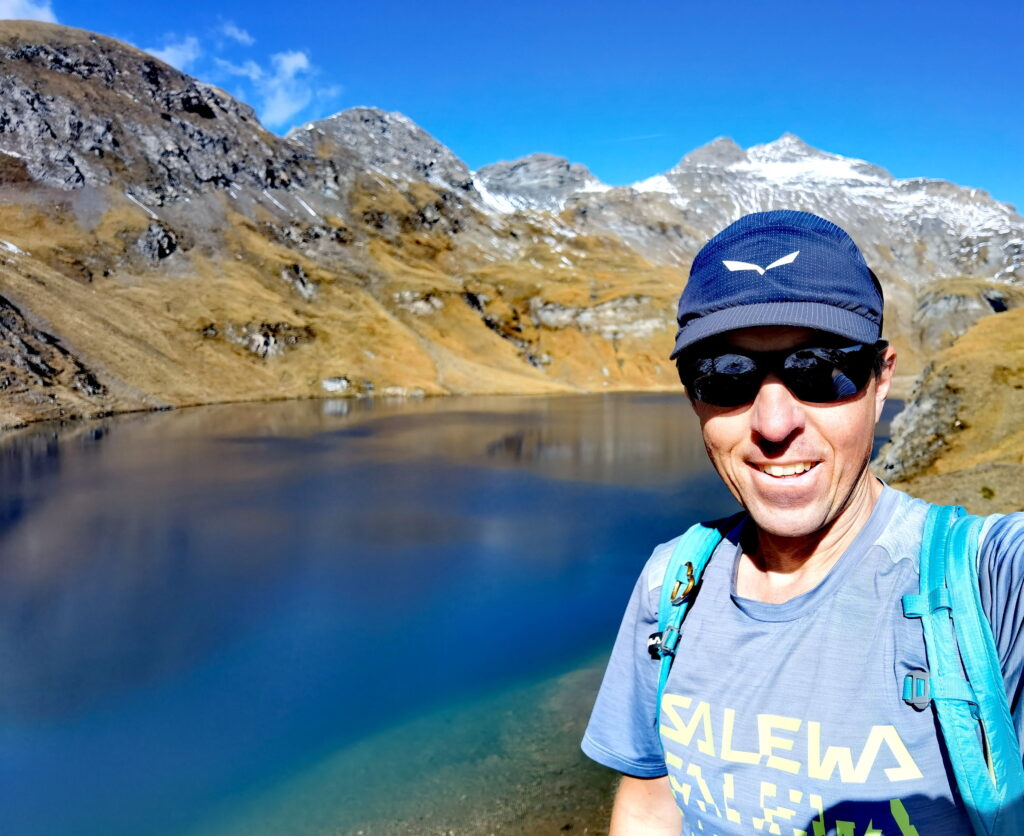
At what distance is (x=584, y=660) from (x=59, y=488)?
24571mm

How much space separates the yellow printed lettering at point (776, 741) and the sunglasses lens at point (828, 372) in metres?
0.98

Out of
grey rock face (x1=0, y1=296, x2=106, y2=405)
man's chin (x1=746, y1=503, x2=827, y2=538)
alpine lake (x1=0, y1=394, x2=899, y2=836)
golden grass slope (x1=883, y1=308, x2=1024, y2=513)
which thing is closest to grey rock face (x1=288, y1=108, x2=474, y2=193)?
grey rock face (x1=0, y1=296, x2=106, y2=405)

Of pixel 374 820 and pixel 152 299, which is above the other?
pixel 152 299

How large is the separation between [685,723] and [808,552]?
2.24 ft

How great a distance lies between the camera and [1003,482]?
14.0 m

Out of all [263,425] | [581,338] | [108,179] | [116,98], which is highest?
[116,98]

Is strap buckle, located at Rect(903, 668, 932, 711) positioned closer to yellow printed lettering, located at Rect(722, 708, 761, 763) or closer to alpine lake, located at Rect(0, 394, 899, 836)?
yellow printed lettering, located at Rect(722, 708, 761, 763)

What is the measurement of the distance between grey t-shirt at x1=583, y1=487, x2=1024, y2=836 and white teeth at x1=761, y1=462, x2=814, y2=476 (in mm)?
250

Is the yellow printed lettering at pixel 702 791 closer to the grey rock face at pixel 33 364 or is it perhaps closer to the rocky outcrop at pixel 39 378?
the rocky outcrop at pixel 39 378

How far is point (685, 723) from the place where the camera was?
2.09 metres

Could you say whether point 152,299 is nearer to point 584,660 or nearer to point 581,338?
point 581,338

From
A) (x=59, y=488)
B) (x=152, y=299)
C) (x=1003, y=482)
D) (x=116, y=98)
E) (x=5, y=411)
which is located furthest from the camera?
(x=116, y=98)

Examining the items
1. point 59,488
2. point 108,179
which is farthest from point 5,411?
point 108,179

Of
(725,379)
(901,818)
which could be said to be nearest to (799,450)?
(725,379)
